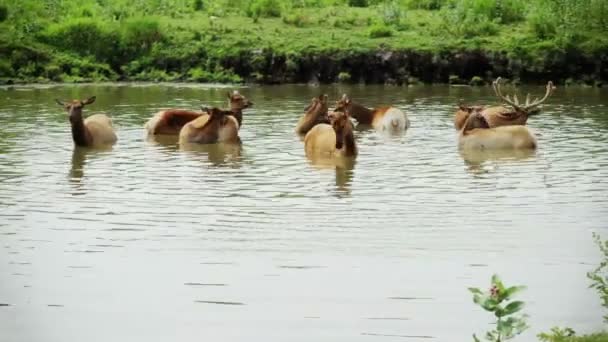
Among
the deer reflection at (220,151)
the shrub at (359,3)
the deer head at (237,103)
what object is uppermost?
the shrub at (359,3)

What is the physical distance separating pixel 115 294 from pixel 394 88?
67.5ft

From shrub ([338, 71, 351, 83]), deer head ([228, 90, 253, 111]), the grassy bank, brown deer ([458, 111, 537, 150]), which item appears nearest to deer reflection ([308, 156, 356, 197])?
brown deer ([458, 111, 537, 150])

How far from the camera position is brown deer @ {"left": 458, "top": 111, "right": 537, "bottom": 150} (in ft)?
60.9

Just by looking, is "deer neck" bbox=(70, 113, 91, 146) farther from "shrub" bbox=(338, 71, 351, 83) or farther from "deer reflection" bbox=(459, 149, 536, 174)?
"shrub" bbox=(338, 71, 351, 83)

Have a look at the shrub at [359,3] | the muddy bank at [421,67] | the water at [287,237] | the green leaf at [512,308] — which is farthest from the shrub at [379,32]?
the green leaf at [512,308]

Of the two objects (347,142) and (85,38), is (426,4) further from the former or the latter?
(347,142)

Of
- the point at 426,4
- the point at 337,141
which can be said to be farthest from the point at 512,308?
the point at 426,4

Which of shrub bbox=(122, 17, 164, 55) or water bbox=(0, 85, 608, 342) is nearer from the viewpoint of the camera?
water bbox=(0, 85, 608, 342)

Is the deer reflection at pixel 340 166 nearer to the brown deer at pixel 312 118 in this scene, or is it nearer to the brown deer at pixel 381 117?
the brown deer at pixel 381 117

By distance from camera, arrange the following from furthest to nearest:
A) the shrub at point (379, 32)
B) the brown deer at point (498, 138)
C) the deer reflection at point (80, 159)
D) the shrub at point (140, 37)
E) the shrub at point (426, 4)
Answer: the shrub at point (426, 4)
the shrub at point (140, 37)
the shrub at point (379, 32)
the brown deer at point (498, 138)
the deer reflection at point (80, 159)

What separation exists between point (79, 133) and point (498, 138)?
235 inches

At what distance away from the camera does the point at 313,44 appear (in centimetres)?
3173

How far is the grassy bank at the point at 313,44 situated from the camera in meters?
31.1

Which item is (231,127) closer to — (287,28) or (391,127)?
(391,127)
